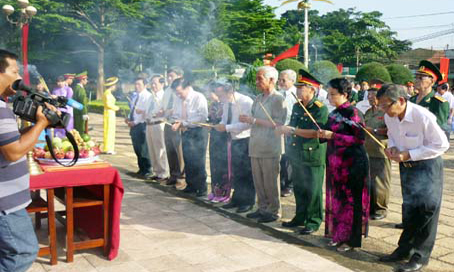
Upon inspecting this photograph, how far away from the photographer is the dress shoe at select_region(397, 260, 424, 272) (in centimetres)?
370

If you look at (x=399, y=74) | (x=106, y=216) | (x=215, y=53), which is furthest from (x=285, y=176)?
(x=399, y=74)

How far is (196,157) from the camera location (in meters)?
6.54

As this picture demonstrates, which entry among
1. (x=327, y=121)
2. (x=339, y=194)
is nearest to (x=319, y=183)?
(x=339, y=194)

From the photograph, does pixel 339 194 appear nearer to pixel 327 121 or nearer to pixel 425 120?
pixel 327 121

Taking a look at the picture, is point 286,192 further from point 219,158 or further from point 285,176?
point 219,158

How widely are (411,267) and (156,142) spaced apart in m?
4.87

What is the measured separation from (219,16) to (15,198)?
9124 mm

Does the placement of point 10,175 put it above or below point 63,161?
above

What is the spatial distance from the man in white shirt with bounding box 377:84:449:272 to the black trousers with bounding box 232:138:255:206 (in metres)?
2.27

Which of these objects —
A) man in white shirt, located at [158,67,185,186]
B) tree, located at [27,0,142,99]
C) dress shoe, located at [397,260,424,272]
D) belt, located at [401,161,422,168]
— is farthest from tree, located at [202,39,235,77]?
dress shoe, located at [397,260,424,272]

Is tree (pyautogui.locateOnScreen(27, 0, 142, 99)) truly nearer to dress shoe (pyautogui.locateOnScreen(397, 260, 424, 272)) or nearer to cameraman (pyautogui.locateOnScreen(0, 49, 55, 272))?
dress shoe (pyautogui.locateOnScreen(397, 260, 424, 272))

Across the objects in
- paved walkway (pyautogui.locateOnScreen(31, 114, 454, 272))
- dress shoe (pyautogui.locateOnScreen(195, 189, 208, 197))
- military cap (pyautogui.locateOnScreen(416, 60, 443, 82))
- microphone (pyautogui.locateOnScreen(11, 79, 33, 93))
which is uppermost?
military cap (pyautogui.locateOnScreen(416, 60, 443, 82))

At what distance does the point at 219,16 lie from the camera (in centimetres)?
1093

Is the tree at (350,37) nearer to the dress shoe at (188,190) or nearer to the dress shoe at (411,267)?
the dress shoe at (188,190)
